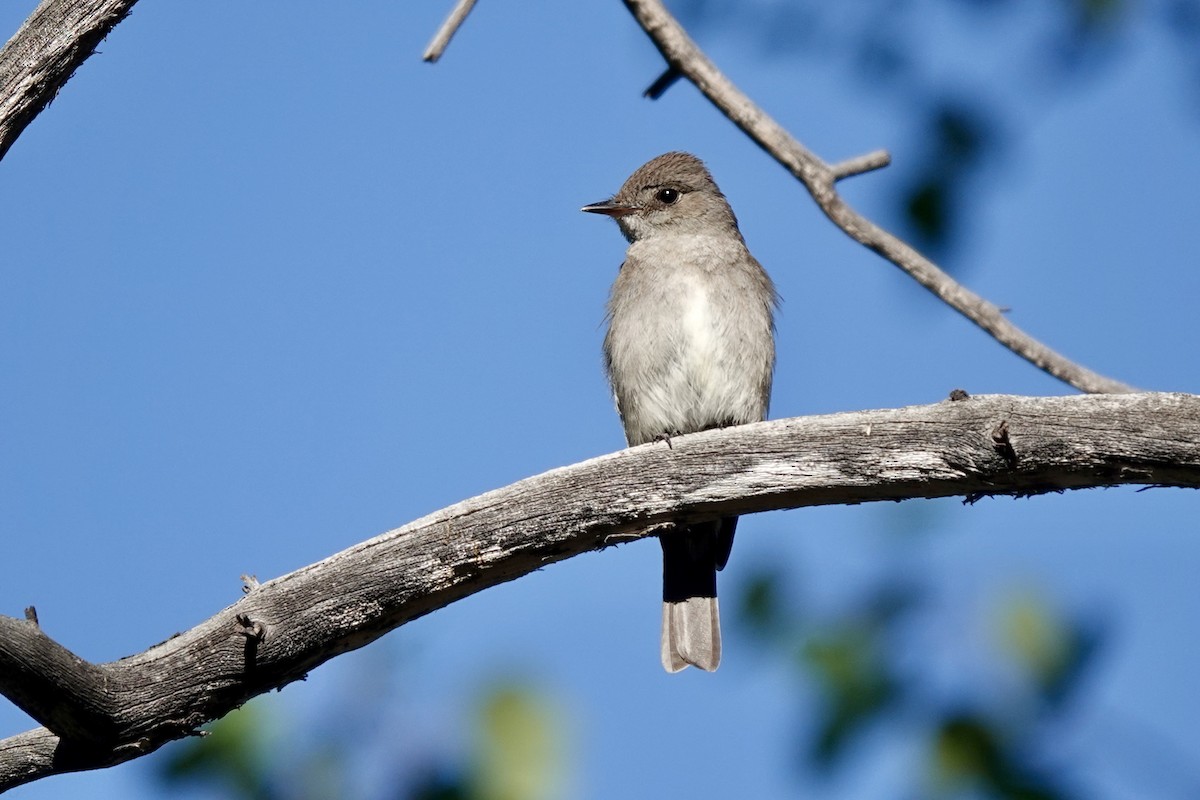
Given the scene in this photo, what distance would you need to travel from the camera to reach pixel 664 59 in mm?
4777

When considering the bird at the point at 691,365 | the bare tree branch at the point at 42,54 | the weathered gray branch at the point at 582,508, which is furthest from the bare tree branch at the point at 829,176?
the bare tree branch at the point at 42,54

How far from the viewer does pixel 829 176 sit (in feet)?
14.5

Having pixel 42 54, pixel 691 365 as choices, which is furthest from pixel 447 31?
pixel 691 365

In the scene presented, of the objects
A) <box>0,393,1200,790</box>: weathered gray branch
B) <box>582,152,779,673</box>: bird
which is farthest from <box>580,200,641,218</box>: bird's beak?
<box>0,393,1200,790</box>: weathered gray branch

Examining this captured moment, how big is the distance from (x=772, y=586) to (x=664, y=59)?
7.91 feet

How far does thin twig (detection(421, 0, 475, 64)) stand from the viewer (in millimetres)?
4379

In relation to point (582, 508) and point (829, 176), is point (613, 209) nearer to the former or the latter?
point (829, 176)

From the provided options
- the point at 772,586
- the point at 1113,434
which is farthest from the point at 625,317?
the point at 772,586

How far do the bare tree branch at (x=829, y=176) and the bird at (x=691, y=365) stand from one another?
4.43 feet

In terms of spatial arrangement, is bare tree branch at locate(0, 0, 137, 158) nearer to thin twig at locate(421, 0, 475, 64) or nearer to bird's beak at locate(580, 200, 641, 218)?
thin twig at locate(421, 0, 475, 64)

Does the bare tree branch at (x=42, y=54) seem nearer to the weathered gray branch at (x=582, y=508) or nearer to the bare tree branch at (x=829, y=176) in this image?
the weathered gray branch at (x=582, y=508)

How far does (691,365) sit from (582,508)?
208 cm

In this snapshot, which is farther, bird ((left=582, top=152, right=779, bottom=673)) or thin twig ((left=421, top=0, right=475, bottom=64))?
bird ((left=582, top=152, right=779, bottom=673))

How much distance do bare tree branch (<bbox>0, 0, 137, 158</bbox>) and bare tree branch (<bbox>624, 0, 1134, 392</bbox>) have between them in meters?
1.89
